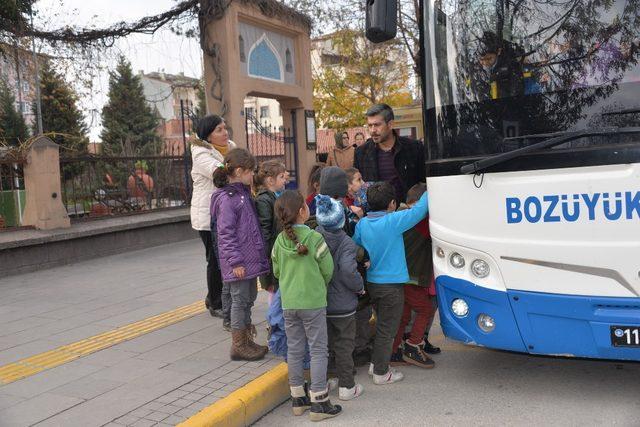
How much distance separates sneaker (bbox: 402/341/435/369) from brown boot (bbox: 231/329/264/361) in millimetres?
1126

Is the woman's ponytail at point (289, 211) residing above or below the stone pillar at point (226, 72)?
below

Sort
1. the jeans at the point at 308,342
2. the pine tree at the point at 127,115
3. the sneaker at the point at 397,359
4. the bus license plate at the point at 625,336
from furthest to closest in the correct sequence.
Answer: the pine tree at the point at 127,115
the sneaker at the point at 397,359
the jeans at the point at 308,342
the bus license plate at the point at 625,336

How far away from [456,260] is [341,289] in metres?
0.76

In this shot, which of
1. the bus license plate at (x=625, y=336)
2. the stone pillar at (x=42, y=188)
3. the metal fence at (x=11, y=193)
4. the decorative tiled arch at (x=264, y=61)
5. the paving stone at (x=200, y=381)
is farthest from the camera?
the decorative tiled arch at (x=264, y=61)

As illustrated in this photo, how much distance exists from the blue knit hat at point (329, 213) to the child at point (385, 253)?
0.34 m

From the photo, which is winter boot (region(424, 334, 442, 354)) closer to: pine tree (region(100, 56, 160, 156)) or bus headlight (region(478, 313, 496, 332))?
bus headlight (region(478, 313, 496, 332))

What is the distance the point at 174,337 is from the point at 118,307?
1.52 metres

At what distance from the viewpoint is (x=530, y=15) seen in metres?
3.79

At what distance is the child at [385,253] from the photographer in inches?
168

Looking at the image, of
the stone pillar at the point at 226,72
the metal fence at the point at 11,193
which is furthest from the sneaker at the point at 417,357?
the stone pillar at the point at 226,72

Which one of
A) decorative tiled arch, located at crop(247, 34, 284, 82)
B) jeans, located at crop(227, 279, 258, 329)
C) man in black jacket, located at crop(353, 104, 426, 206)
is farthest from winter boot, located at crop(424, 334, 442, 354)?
decorative tiled arch, located at crop(247, 34, 284, 82)

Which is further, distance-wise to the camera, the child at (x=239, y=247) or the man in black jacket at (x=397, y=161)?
the man in black jacket at (x=397, y=161)

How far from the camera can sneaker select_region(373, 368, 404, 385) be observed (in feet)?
14.5

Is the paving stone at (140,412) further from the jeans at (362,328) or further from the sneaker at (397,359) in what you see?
the sneaker at (397,359)
